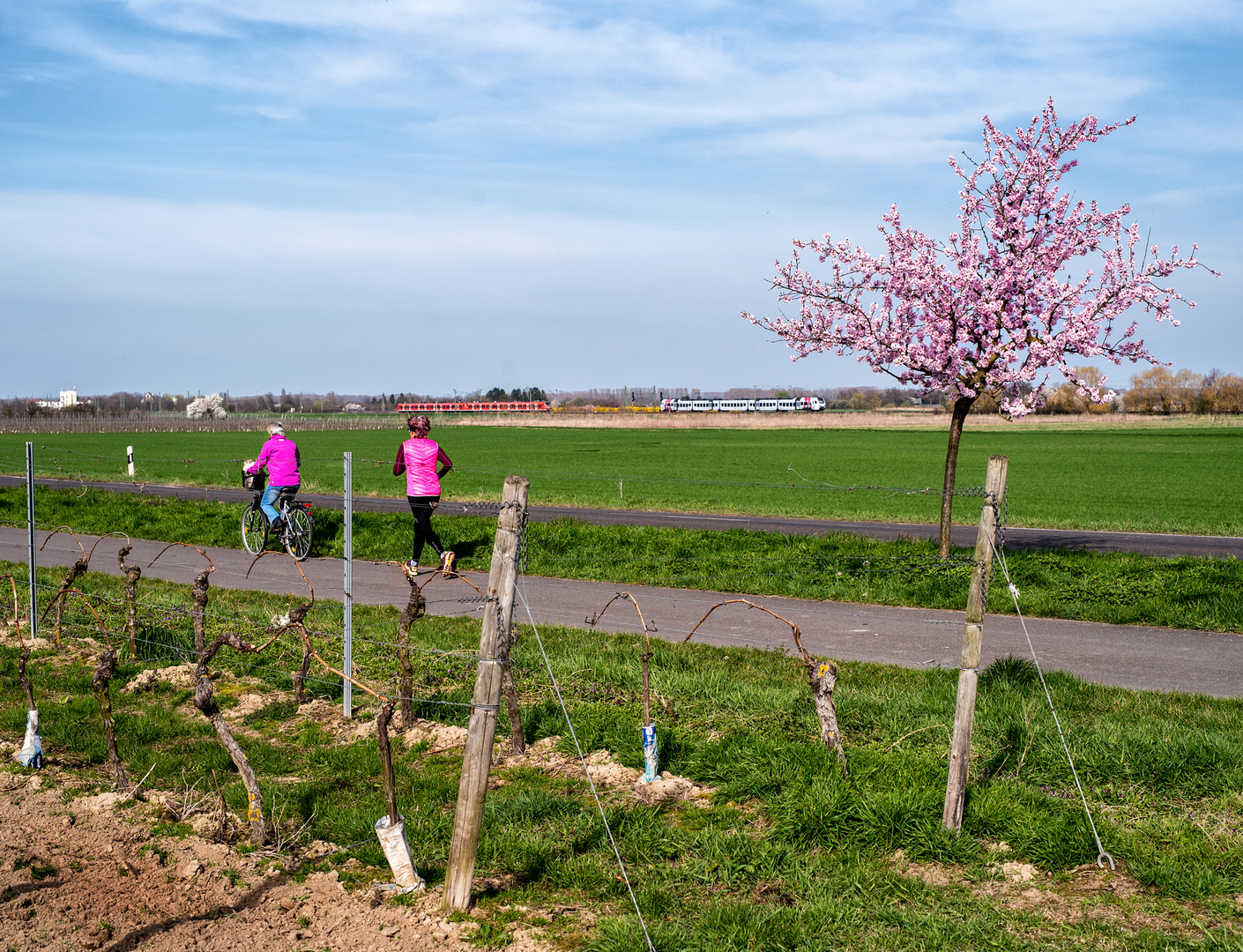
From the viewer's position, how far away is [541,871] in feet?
15.5

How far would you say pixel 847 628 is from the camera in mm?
10445

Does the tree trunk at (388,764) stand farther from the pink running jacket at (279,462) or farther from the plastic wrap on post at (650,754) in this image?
the pink running jacket at (279,462)

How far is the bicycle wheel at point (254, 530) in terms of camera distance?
16.2 meters

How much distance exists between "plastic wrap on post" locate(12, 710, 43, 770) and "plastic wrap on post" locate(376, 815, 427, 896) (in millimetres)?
2891

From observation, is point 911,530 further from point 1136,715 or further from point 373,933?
point 373,933

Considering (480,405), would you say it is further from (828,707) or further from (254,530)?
(828,707)

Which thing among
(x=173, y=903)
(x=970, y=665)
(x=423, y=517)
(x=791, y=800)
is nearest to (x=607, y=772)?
(x=791, y=800)

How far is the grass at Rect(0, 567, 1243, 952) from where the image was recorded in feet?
13.8

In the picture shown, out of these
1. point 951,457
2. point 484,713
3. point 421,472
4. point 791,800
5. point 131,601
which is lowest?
point 791,800

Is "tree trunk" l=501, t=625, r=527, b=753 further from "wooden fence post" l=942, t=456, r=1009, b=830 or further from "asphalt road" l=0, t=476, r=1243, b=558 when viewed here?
"asphalt road" l=0, t=476, r=1243, b=558

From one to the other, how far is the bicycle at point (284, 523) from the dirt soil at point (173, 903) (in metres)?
10.6

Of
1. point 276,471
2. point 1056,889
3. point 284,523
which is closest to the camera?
point 1056,889

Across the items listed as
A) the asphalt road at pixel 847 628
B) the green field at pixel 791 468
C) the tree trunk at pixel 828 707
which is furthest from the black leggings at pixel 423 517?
the tree trunk at pixel 828 707

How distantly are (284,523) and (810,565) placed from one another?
26.9 feet
